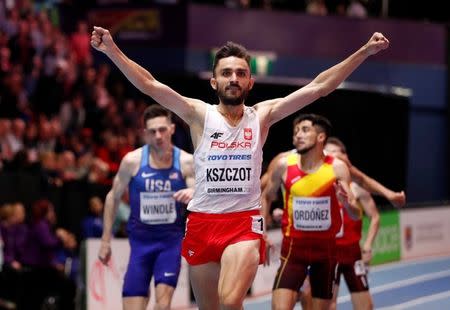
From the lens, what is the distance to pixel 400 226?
2098 cm

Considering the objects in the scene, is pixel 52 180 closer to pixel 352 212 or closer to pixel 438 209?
pixel 352 212

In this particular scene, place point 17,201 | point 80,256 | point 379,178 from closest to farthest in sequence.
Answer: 1. point 80,256
2. point 17,201
3. point 379,178

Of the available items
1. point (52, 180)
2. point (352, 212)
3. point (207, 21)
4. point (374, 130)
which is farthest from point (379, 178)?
point (352, 212)

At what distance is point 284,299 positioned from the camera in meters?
9.99

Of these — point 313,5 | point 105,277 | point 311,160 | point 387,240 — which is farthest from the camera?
point 313,5

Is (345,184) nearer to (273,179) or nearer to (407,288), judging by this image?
(273,179)

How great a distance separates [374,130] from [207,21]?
16.0ft

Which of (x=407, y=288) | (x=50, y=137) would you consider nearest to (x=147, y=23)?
(x=50, y=137)

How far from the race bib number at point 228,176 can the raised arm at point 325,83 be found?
48 centimetres

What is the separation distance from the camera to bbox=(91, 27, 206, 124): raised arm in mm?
7820

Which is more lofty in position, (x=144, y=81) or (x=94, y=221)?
(x=144, y=81)

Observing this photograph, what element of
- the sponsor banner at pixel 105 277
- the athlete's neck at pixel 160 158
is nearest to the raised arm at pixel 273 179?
the athlete's neck at pixel 160 158

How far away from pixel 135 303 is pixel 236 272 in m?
2.63

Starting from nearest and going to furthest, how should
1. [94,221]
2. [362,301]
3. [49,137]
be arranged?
[362,301] → [94,221] → [49,137]
